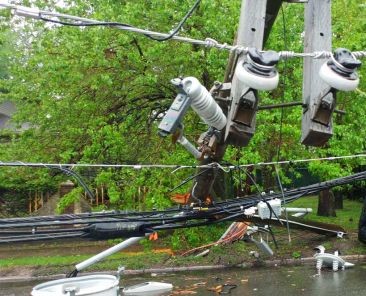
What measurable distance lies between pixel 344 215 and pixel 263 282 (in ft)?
34.2

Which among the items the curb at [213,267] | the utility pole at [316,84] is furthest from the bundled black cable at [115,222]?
the curb at [213,267]

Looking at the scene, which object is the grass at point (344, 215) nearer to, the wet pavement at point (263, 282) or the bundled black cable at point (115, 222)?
the wet pavement at point (263, 282)

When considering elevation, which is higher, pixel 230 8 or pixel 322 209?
pixel 230 8

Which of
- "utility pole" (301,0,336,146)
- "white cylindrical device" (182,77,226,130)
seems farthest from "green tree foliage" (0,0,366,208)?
"white cylindrical device" (182,77,226,130)

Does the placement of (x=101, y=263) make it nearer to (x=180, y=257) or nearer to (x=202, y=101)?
(x=180, y=257)

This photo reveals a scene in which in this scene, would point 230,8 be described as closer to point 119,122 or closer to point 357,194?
point 119,122

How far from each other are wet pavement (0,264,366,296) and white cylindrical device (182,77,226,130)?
6104mm

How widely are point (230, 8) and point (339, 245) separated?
693 cm

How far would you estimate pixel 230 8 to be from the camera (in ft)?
37.5

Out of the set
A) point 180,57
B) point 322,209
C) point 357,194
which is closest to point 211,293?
point 180,57

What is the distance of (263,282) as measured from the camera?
11.0 meters

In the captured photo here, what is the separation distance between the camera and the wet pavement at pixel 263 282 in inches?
396

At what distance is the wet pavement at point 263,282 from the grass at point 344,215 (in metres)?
2.46

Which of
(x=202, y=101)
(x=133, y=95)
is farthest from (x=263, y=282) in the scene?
(x=202, y=101)
